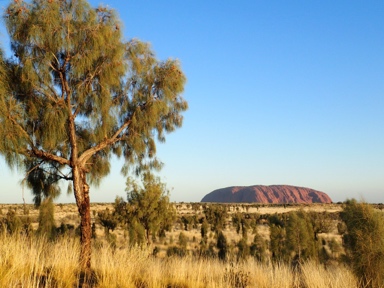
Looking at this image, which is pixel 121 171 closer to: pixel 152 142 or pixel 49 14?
pixel 152 142

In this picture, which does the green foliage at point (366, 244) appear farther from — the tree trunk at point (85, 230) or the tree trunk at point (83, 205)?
the tree trunk at point (83, 205)

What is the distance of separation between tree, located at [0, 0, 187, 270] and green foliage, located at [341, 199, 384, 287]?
534 cm

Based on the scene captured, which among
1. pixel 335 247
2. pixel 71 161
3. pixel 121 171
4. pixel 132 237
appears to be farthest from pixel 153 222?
pixel 71 161

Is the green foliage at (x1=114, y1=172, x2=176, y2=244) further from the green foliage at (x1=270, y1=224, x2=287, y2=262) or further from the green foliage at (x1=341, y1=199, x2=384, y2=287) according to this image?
the green foliage at (x1=341, y1=199, x2=384, y2=287)

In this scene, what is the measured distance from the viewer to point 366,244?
28.7 ft

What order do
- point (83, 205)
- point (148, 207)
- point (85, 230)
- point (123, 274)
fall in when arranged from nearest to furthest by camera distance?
point (123, 274) → point (85, 230) → point (83, 205) → point (148, 207)

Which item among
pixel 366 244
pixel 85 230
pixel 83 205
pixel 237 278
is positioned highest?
pixel 83 205

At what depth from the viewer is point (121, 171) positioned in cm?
1059

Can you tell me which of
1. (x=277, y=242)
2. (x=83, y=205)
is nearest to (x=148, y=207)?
(x=277, y=242)

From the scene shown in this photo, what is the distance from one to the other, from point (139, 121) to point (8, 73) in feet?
10.1

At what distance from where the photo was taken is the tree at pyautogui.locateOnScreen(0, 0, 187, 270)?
26.1 feet

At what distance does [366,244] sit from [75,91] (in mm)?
7622

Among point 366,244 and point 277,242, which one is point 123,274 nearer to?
point 366,244

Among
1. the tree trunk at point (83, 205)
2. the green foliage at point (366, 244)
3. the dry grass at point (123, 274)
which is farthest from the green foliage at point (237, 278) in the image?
the tree trunk at point (83, 205)
